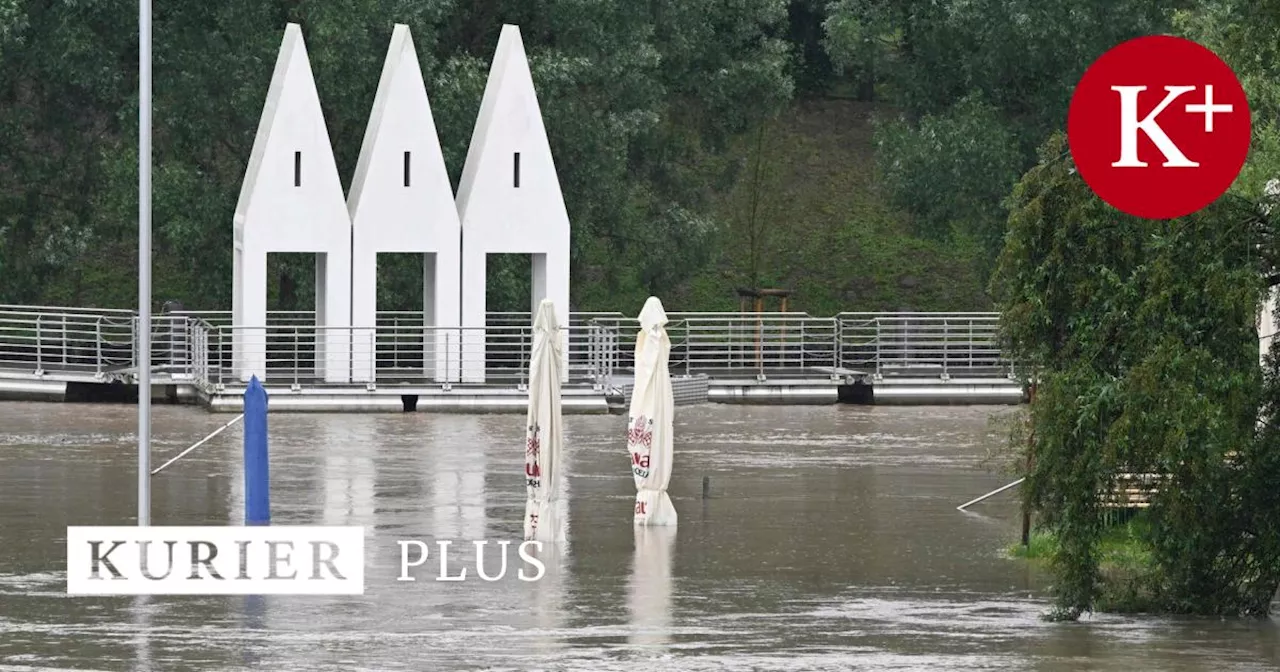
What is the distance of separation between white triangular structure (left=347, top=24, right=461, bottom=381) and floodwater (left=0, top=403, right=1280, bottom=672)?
5.93m

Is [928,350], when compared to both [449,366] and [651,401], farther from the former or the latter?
[651,401]

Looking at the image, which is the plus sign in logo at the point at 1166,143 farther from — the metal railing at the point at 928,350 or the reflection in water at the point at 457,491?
the metal railing at the point at 928,350

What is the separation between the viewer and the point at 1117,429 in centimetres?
1652

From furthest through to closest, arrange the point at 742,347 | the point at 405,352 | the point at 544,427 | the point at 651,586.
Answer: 1. the point at 742,347
2. the point at 405,352
3. the point at 544,427
4. the point at 651,586

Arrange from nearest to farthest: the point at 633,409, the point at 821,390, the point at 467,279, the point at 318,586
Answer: the point at 318,586 < the point at 633,409 < the point at 467,279 < the point at 821,390

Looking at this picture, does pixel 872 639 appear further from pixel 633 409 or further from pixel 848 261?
pixel 848 261

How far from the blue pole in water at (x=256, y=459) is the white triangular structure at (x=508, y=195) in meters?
17.5

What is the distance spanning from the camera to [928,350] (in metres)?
46.6

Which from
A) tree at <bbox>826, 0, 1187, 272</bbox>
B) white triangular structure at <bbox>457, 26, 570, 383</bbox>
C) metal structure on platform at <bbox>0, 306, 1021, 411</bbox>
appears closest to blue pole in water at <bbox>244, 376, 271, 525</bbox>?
metal structure on platform at <bbox>0, 306, 1021, 411</bbox>

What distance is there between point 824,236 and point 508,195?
75.3ft

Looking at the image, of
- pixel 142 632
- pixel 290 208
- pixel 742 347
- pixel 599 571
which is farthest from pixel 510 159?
pixel 142 632

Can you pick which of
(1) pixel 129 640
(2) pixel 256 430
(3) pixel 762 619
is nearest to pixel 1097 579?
(3) pixel 762 619

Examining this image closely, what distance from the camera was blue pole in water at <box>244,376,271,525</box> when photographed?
2194cm

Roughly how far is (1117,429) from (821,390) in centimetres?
2642
